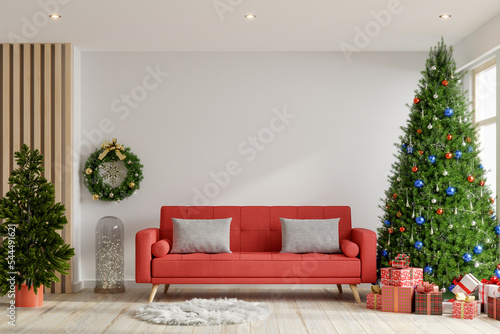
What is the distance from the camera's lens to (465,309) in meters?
4.62

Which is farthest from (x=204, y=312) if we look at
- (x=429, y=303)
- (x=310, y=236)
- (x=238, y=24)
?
(x=238, y=24)

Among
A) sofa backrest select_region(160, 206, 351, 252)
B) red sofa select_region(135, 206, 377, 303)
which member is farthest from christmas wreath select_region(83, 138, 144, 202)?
red sofa select_region(135, 206, 377, 303)

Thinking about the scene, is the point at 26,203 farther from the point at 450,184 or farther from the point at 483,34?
the point at 483,34

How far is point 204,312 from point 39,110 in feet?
9.42

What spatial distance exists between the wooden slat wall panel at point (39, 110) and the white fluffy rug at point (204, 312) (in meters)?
1.54

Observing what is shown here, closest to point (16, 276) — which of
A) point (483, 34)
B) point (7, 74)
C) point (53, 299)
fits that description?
point (53, 299)

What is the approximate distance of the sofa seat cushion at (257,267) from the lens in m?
5.27

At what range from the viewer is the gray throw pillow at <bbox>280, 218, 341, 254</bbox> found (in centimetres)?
555

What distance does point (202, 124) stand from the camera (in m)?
6.33

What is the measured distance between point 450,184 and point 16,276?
158 inches

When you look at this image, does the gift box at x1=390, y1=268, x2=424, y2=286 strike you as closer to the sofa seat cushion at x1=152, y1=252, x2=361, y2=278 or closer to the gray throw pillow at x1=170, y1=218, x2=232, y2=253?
the sofa seat cushion at x1=152, y1=252, x2=361, y2=278

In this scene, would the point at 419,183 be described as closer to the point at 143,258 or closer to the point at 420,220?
the point at 420,220

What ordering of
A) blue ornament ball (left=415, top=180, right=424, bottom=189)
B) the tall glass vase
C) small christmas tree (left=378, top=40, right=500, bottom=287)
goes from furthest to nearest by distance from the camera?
1. the tall glass vase
2. blue ornament ball (left=415, top=180, right=424, bottom=189)
3. small christmas tree (left=378, top=40, right=500, bottom=287)

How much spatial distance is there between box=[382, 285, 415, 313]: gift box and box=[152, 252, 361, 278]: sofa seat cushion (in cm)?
45
